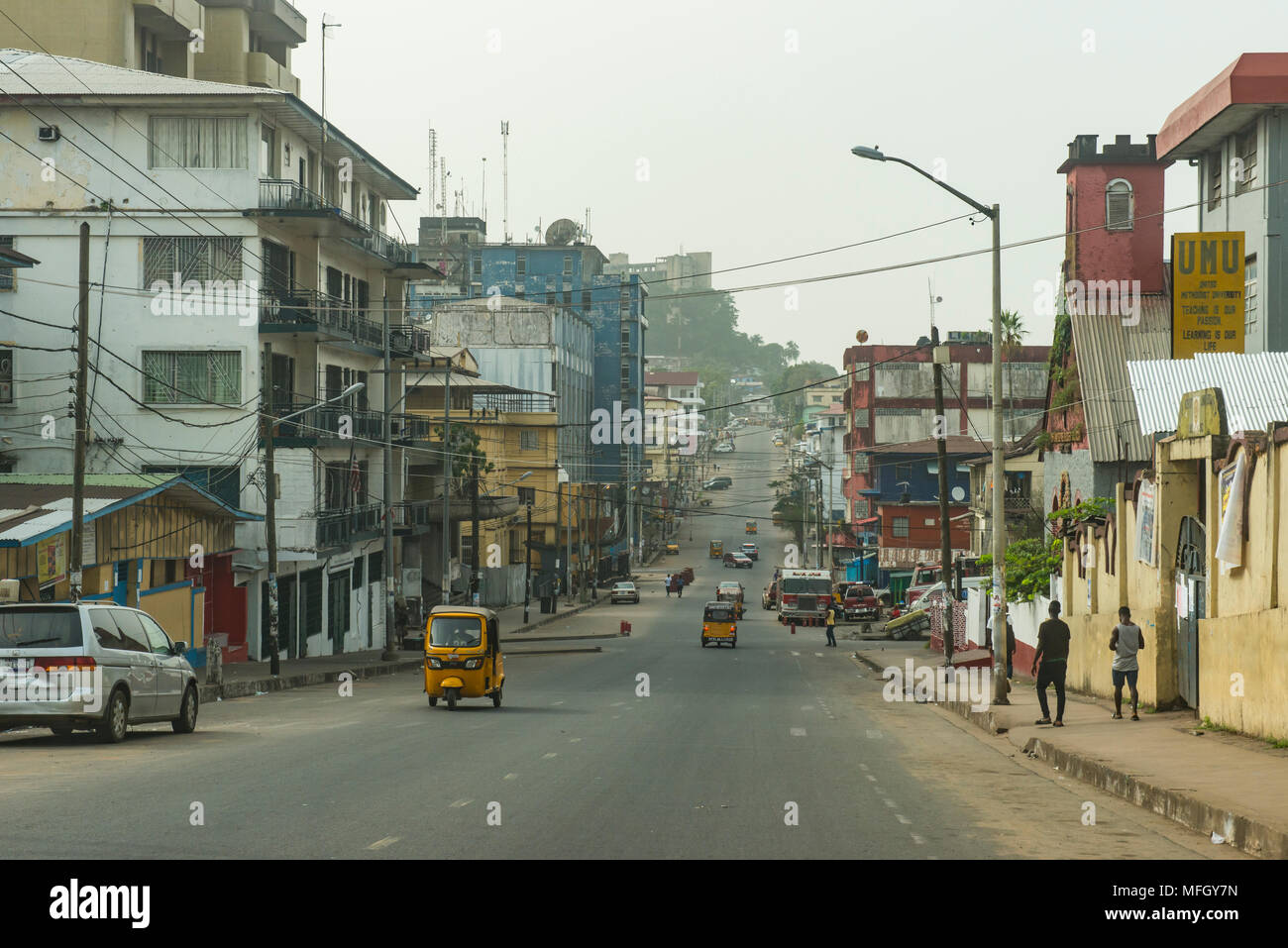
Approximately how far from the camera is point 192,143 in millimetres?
43312

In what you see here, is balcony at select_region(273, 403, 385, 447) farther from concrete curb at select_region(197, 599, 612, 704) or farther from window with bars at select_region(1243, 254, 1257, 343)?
window with bars at select_region(1243, 254, 1257, 343)

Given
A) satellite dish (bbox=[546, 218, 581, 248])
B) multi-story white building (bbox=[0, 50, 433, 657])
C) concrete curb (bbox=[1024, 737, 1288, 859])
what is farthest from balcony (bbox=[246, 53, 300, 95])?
satellite dish (bbox=[546, 218, 581, 248])

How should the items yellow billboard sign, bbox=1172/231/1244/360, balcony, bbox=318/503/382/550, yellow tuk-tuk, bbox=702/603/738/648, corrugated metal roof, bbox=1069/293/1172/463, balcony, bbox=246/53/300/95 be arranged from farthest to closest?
1. balcony, bbox=246/53/300/95
2. yellow tuk-tuk, bbox=702/603/738/648
3. balcony, bbox=318/503/382/550
4. corrugated metal roof, bbox=1069/293/1172/463
5. yellow billboard sign, bbox=1172/231/1244/360

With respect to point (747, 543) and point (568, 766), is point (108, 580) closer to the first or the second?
point (568, 766)

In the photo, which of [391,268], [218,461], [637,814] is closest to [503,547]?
[391,268]

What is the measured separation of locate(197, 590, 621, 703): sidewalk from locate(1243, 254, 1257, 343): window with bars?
25801 mm

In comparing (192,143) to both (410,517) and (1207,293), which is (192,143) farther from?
(1207,293)

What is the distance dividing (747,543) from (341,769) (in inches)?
4825

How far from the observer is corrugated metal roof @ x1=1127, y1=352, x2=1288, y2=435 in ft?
82.7

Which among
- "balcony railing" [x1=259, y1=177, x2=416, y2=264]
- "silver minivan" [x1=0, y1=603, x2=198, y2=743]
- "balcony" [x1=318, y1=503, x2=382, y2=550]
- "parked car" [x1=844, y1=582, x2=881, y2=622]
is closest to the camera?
"silver minivan" [x1=0, y1=603, x2=198, y2=743]

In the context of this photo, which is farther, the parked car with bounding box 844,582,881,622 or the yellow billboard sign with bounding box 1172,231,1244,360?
the parked car with bounding box 844,582,881,622

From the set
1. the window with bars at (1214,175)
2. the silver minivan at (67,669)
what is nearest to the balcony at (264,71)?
the window with bars at (1214,175)

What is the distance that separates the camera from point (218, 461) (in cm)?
4322

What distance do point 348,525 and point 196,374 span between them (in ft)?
26.1
